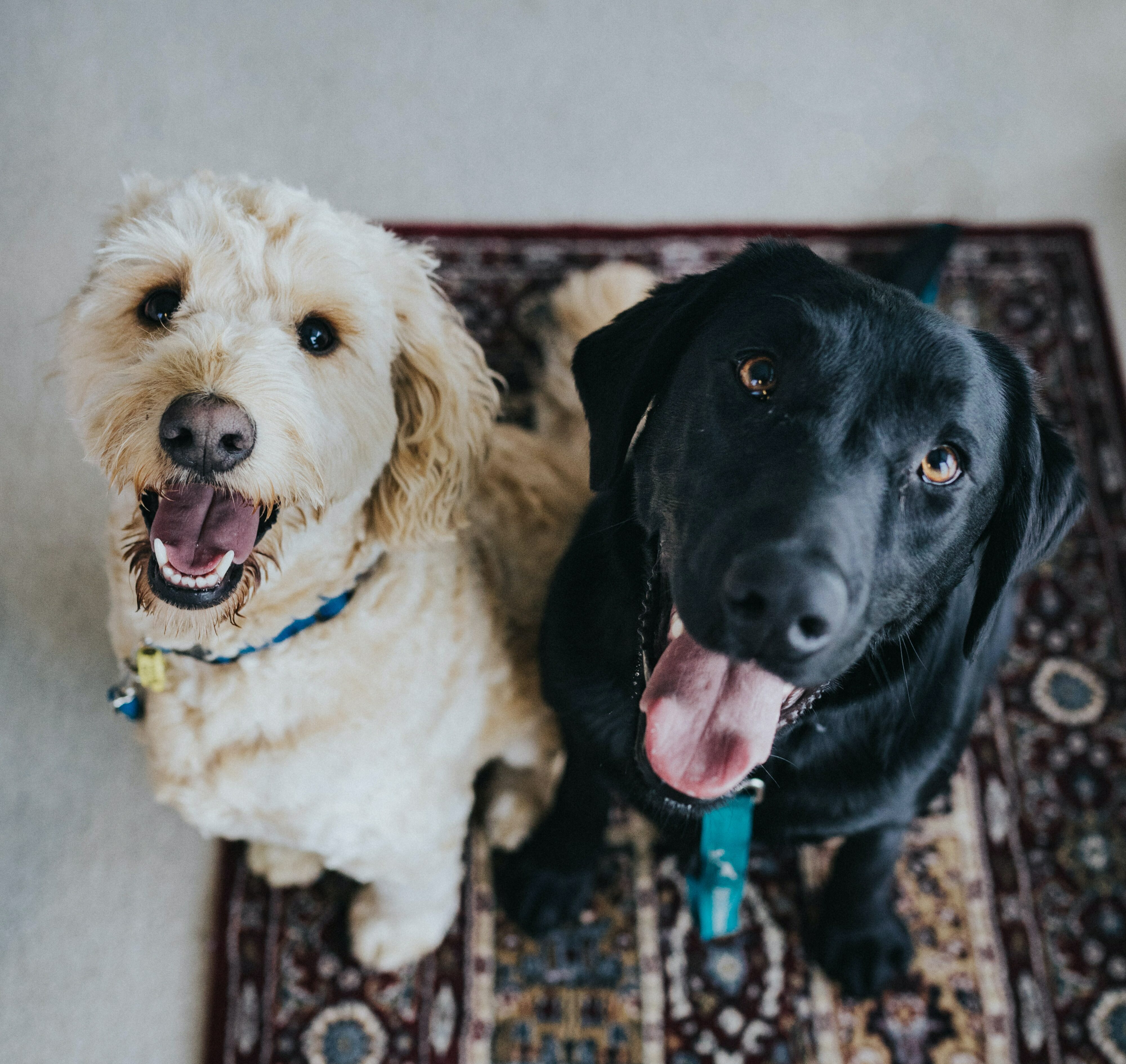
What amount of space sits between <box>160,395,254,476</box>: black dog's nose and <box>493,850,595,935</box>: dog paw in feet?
3.14

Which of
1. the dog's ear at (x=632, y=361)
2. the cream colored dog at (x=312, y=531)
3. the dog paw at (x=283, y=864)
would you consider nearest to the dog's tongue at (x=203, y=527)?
the cream colored dog at (x=312, y=531)

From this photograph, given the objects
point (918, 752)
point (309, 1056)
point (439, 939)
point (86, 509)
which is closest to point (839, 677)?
point (918, 752)

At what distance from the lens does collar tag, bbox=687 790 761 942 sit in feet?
3.97

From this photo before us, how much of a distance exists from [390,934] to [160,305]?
3.41 ft

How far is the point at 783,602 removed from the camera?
83 centimetres

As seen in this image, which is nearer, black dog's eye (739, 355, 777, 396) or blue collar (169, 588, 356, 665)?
black dog's eye (739, 355, 777, 396)

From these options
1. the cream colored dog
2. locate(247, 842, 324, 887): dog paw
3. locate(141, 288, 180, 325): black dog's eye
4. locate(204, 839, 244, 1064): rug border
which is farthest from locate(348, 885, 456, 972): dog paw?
locate(141, 288, 180, 325): black dog's eye

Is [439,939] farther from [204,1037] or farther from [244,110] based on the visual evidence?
[244,110]

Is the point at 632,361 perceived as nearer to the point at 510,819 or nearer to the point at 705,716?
the point at 705,716

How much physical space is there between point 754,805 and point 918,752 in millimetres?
222

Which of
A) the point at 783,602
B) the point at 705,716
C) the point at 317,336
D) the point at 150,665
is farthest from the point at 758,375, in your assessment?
the point at 150,665

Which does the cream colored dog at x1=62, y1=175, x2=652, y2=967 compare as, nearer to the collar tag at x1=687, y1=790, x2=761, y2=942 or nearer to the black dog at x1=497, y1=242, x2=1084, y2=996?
the black dog at x1=497, y1=242, x2=1084, y2=996

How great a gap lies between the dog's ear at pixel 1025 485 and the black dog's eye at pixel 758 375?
24 cm

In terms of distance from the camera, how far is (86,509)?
1.82 metres
